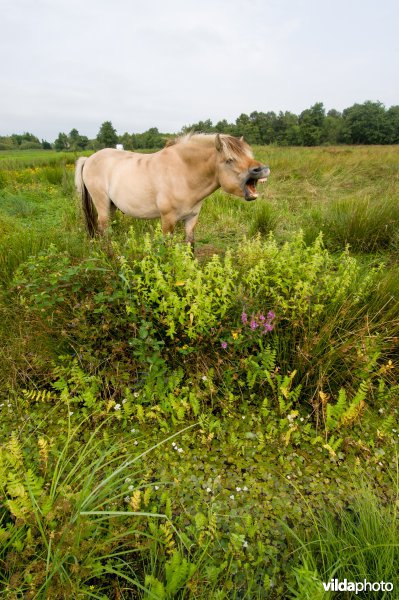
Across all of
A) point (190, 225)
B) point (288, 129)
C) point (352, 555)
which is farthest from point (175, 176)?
→ point (288, 129)

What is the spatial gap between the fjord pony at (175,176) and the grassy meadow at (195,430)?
1064mm

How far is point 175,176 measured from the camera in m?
3.60

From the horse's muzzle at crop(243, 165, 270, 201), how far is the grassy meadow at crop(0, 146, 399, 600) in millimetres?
849

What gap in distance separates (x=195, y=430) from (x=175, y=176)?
2.84 meters

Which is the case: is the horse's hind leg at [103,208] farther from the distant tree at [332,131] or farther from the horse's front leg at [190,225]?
the distant tree at [332,131]

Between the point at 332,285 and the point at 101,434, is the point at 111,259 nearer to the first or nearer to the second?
the point at 101,434

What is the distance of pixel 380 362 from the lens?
228 centimetres

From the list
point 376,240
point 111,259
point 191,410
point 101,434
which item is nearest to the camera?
point 101,434

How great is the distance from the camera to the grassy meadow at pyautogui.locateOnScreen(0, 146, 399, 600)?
1.25 meters

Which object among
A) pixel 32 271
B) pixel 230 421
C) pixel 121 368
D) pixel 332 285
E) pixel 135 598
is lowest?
pixel 135 598

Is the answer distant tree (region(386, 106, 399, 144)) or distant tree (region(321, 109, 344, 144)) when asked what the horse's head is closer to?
distant tree (region(321, 109, 344, 144))

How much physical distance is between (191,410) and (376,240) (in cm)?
368

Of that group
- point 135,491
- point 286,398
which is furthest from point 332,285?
point 135,491

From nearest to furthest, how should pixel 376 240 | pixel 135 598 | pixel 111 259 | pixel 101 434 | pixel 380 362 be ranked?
pixel 135 598 → pixel 101 434 → pixel 380 362 → pixel 111 259 → pixel 376 240
